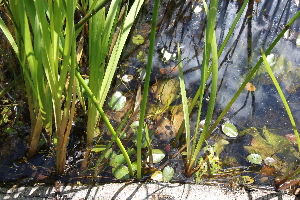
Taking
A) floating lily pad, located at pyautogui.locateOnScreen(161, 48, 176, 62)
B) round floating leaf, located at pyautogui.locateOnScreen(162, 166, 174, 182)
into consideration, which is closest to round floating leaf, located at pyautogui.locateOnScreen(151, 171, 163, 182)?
round floating leaf, located at pyautogui.locateOnScreen(162, 166, 174, 182)

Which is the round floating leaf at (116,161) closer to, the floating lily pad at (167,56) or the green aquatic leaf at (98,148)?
the green aquatic leaf at (98,148)

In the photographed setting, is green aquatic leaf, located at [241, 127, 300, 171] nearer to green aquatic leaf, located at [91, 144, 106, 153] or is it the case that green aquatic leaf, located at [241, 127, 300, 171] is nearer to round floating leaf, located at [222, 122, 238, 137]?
round floating leaf, located at [222, 122, 238, 137]

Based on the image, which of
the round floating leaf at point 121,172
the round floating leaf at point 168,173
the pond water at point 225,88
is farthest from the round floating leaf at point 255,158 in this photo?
the round floating leaf at point 121,172

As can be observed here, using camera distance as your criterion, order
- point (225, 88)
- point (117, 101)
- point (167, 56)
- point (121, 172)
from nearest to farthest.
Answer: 1. point (121, 172)
2. point (117, 101)
3. point (225, 88)
4. point (167, 56)

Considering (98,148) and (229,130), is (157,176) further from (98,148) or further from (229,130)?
(229,130)

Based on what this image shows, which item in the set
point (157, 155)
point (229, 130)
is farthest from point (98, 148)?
point (229, 130)

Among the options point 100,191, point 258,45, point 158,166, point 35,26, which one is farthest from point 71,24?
point 258,45
